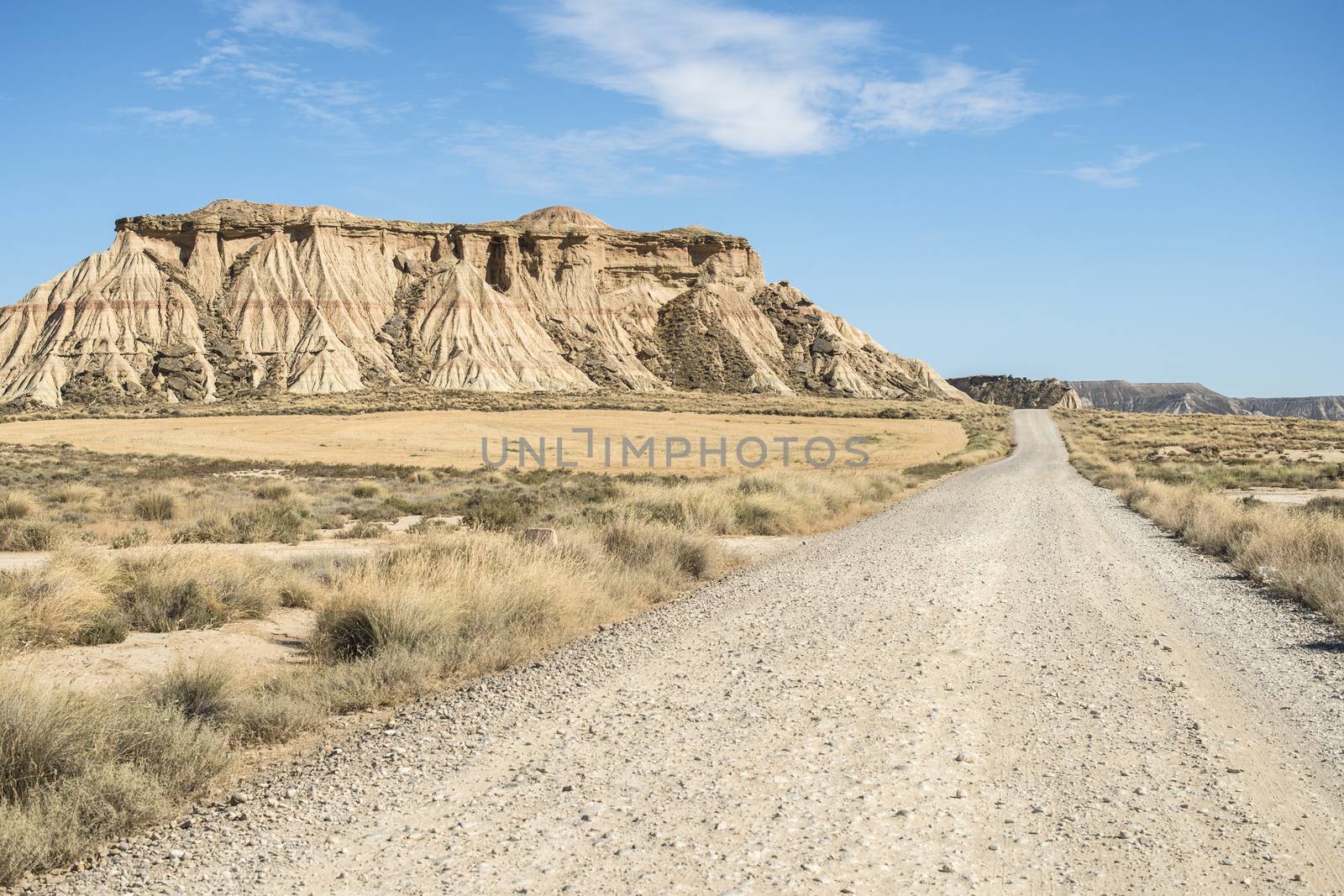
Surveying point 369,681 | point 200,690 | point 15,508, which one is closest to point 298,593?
point 369,681

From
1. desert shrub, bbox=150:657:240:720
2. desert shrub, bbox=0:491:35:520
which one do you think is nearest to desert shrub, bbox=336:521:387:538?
desert shrub, bbox=0:491:35:520

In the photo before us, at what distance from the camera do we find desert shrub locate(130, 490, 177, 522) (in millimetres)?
19828

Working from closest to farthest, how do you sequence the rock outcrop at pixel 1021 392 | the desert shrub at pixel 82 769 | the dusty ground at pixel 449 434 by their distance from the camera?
the desert shrub at pixel 82 769 < the dusty ground at pixel 449 434 < the rock outcrop at pixel 1021 392

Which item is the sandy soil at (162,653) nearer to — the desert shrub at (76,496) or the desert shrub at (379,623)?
the desert shrub at (379,623)

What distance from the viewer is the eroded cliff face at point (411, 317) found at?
88.5 metres

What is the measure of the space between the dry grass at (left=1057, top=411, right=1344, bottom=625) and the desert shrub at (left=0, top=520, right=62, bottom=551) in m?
16.9

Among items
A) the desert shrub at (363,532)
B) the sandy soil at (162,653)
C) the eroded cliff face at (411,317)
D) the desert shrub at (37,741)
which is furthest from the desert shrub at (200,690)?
the eroded cliff face at (411,317)

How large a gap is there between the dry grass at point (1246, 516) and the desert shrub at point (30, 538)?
16.9 m

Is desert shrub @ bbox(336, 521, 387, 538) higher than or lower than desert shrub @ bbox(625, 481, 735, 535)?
lower

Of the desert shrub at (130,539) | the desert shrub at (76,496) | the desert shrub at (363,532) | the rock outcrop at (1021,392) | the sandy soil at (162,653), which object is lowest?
the desert shrub at (363,532)

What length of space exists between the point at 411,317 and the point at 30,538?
90.1 m

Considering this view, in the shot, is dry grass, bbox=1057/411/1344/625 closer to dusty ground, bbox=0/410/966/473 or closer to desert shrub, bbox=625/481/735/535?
desert shrub, bbox=625/481/735/535

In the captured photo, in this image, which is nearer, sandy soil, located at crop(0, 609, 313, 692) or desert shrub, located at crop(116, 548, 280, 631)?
sandy soil, located at crop(0, 609, 313, 692)

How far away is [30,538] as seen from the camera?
15.7 metres
